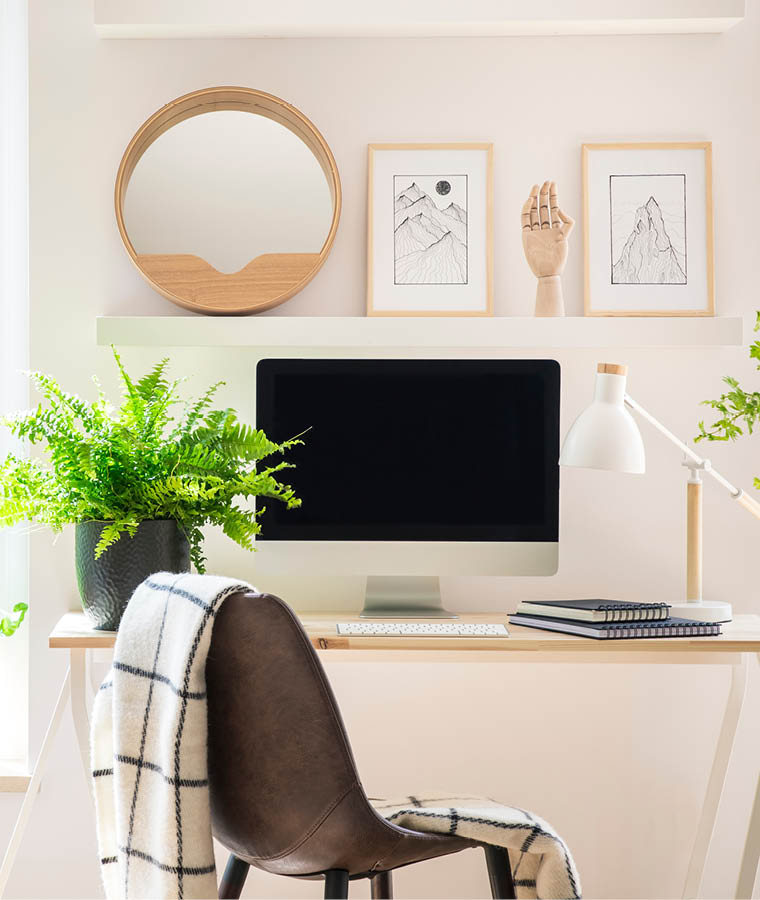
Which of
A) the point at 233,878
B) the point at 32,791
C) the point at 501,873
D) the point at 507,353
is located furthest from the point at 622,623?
the point at 32,791

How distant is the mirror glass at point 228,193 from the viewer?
220cm

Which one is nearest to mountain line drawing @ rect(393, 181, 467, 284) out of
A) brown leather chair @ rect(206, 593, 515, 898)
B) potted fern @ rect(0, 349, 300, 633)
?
potted fern @ rect(0, 349, 300, 633)

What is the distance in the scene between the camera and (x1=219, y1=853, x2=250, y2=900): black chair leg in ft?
4.87

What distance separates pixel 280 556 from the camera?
2045mm

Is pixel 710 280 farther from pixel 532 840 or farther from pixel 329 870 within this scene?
pixel 329 870

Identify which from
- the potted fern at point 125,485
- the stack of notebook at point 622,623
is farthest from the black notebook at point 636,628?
the potted fern at point 125,485

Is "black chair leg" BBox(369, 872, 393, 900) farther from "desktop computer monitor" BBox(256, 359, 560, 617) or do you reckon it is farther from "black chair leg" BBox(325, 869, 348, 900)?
"desktop computer monitor" BBox(256, 359, 560, 617)

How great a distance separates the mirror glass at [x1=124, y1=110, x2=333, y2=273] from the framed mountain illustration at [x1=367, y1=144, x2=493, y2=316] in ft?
0.44

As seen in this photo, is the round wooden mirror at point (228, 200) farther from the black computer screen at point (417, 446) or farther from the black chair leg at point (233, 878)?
the black chair leg at point (233, 878)

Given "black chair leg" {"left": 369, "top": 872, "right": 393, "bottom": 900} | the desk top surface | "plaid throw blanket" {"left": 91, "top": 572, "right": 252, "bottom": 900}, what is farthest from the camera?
the desk top surface

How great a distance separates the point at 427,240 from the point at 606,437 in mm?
641

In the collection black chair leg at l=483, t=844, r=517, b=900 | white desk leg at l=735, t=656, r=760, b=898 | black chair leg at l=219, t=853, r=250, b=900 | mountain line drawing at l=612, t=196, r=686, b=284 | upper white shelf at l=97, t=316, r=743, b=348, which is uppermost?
mountain line drawing at l=612, t=196, r=686, b=284

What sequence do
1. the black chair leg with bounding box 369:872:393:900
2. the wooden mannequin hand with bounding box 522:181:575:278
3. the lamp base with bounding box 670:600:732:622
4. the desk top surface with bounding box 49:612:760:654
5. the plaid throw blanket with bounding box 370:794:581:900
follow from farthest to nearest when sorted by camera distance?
the wooden mannequin hand with bounding box 522:181:575:278 → the lamp base with bounding box 670:600:732:622 → the desk top surface with bounding box 49:612:760:654 → the black chair leg with bounding box 369:872:393:900 → the plaid throw blanket with bounding box 370:794:581:900

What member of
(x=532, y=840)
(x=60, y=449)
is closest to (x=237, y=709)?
(x=532, y=840)
